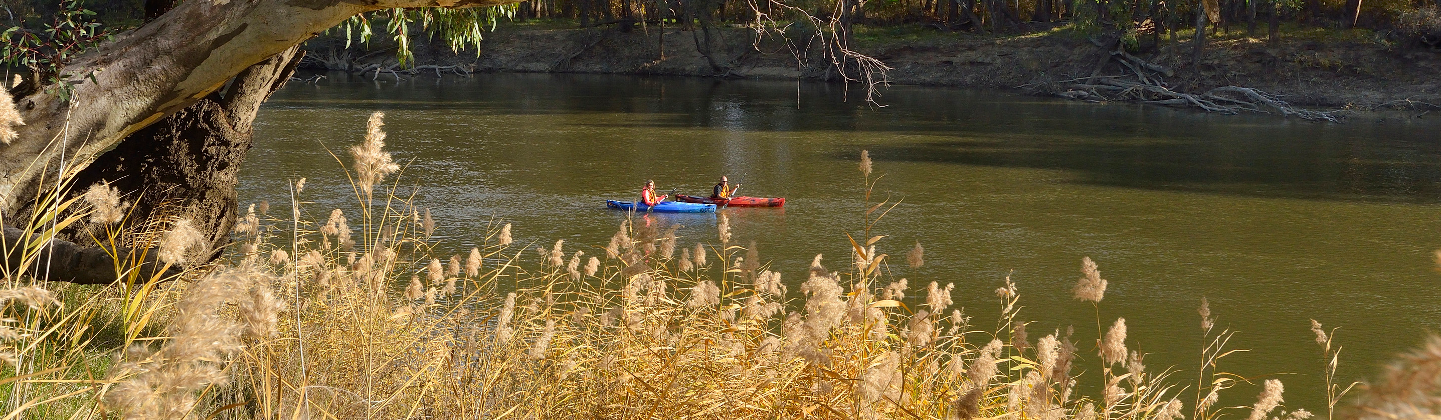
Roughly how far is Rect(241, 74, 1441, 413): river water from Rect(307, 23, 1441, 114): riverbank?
3.50 m

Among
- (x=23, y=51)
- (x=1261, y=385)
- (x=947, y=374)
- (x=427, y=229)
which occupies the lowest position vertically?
(x=1261, y=385)

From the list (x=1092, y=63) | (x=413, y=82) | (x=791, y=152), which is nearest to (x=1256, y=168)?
(x=791, y=152)

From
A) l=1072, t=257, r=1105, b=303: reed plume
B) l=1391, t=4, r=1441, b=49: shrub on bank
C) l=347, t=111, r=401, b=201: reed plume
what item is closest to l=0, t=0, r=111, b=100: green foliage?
l=347, t=111, r=401, b=201: reed plume

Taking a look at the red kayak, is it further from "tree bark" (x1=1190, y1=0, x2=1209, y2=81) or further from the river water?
"tree bark" (x1=1190, y1=0, x2=1209, y2=81)

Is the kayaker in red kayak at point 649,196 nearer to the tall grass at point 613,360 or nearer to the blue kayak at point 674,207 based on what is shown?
the blue kayak at point 674,207

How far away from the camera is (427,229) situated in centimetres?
499

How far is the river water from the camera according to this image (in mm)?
12102

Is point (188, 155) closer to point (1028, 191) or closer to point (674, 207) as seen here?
point (674, 207)

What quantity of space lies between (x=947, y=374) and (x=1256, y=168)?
20.1 meters

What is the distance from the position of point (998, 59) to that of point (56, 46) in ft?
138

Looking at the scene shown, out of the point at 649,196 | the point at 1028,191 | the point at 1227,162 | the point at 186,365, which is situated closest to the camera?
the point at 186,365

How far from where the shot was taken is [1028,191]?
19.6m

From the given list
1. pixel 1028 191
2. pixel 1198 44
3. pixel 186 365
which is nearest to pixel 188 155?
pixel 186 365

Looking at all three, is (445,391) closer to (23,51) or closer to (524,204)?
(23,51)
